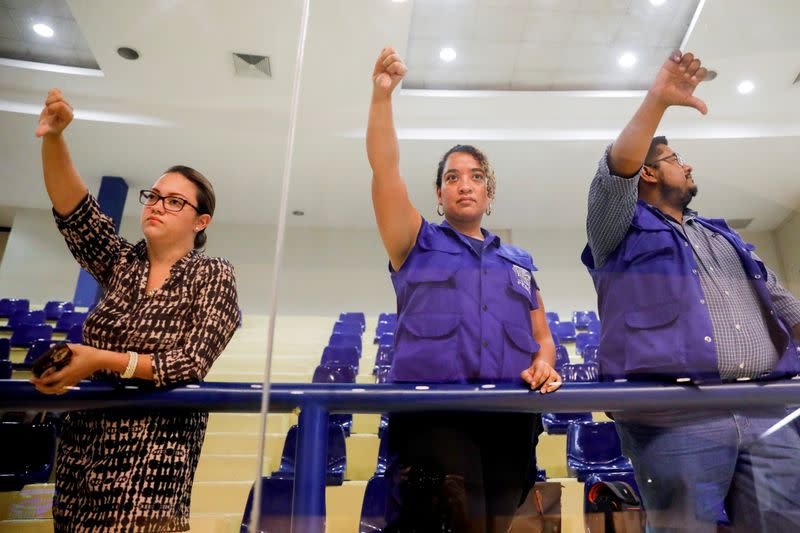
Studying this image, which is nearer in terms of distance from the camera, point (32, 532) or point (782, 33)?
point (32, 532)

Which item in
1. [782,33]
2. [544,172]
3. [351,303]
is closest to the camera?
[782,33]

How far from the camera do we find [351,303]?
3.32m

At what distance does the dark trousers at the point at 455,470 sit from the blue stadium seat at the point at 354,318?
9.25 ft

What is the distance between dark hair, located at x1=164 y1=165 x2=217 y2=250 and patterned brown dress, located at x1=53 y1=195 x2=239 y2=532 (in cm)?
9

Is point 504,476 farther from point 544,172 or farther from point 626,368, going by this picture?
point 544,172

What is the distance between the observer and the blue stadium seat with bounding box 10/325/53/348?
147 centimetres

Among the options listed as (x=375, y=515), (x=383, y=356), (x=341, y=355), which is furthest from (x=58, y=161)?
(x=341, y=355)

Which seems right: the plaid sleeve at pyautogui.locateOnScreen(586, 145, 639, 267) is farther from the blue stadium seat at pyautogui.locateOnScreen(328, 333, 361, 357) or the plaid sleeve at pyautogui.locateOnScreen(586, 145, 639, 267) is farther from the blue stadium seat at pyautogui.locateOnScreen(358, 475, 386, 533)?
→ the blue stadium seat at pyautogui.locateOnScreen(328, 333, 361, 357)

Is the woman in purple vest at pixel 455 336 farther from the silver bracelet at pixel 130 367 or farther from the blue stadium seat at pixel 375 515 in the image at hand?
the silver bracelet at pixel 130 367

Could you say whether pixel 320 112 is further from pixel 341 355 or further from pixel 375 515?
pixel 341 355

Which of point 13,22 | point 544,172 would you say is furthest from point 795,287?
point 544,172

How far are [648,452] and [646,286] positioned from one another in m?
0.25

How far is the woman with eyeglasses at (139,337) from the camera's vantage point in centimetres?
61

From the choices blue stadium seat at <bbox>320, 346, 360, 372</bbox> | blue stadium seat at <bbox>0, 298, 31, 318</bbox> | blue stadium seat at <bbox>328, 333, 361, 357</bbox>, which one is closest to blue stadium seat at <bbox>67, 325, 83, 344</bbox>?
blue stadium seat at <bbox>0, 298, 31, 318</bbox>
